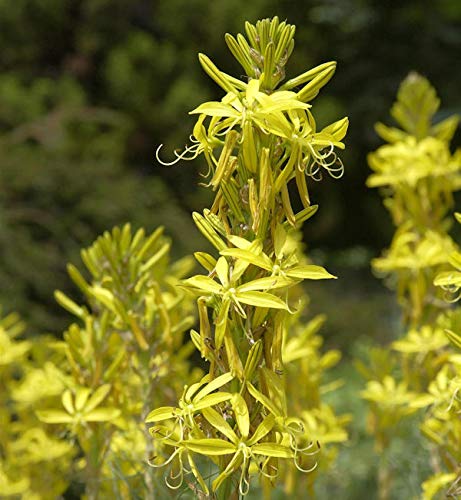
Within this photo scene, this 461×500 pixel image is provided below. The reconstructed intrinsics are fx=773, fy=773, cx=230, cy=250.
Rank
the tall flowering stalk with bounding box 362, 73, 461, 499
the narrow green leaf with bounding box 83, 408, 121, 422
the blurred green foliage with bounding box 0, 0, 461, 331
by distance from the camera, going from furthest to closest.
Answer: the blurred green foliage with bounding box 0, 0, 461, 331
the tall flowering stalk with bounding box 362, 73, 461, 499
the narrow green leaf with bounding box 83, 408, 121, 422

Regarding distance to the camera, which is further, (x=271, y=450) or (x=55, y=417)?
(x=55, y=417)

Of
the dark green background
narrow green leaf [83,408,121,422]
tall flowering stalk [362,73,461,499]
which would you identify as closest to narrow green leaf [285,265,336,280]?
narrow green leaf [83,408,121,422]

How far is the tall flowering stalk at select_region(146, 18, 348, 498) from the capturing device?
2.34 ft

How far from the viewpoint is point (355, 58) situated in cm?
587

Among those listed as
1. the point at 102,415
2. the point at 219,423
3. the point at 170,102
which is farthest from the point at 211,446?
the point at 170,102

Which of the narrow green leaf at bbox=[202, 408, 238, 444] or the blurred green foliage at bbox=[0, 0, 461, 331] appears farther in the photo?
the blurred green foliage at bbox=[0, 0, 461, 331]

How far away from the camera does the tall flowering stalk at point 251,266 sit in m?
0.71

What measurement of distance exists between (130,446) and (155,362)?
0.49 feet

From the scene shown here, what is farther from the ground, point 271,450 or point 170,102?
point 271,450

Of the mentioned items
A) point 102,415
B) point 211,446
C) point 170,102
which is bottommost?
point 170,102

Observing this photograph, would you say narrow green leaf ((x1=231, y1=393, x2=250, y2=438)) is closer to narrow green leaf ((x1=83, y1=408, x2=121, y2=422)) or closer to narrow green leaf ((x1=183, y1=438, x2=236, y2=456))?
narrow green leaf ((x1=183, y1=438, x2=236, y2=456))

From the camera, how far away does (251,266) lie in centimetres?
74

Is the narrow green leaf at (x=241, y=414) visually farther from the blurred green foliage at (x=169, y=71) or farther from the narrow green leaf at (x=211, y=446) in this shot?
the blurred green foliage at (x=169, y=71)

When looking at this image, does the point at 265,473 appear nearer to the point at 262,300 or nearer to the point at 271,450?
the point at 271,450
